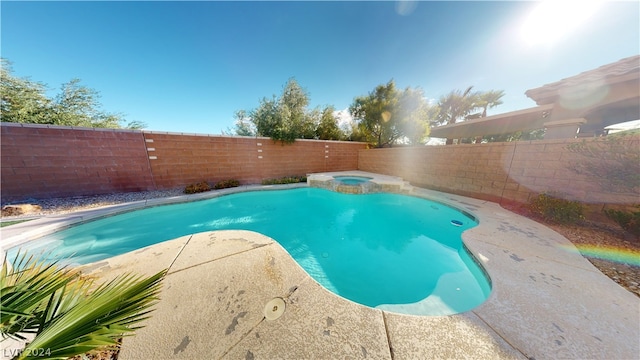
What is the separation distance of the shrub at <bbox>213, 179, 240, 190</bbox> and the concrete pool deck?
4.52 meters

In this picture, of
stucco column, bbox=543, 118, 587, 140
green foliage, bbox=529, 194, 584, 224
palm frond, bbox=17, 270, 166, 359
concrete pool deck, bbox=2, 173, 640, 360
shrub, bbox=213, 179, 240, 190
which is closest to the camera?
palm frond, bbox=17, 270, 166, 359

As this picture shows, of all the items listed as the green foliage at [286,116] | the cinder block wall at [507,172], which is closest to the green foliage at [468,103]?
the cinder block wall at [507,172]

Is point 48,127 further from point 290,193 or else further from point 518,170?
point 518,170

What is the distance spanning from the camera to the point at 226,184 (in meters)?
6.80

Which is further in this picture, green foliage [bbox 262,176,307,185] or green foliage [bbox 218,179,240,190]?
green foliage [bbox 262,176,307,185]

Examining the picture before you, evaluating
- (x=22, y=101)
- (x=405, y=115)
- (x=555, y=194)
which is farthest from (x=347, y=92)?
(x=22, y=101)

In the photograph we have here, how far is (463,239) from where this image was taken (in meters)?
2.97

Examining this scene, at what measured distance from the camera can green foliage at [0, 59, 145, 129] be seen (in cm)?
639

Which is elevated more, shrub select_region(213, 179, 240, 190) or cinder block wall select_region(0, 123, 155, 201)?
cinder block wall select_region(0, 123, 155, 201)

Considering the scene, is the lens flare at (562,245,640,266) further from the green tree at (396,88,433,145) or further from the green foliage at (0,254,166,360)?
the green tree at (396,88,433,145)

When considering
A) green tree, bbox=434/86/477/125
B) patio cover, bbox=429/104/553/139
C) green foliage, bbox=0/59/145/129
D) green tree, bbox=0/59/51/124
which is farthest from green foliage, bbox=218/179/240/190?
green tree, bbox=434/86/477/125

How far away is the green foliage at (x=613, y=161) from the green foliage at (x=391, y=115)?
6.91 metres

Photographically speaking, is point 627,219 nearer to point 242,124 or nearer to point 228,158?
point 228,158

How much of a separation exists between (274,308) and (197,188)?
20.0 feet
